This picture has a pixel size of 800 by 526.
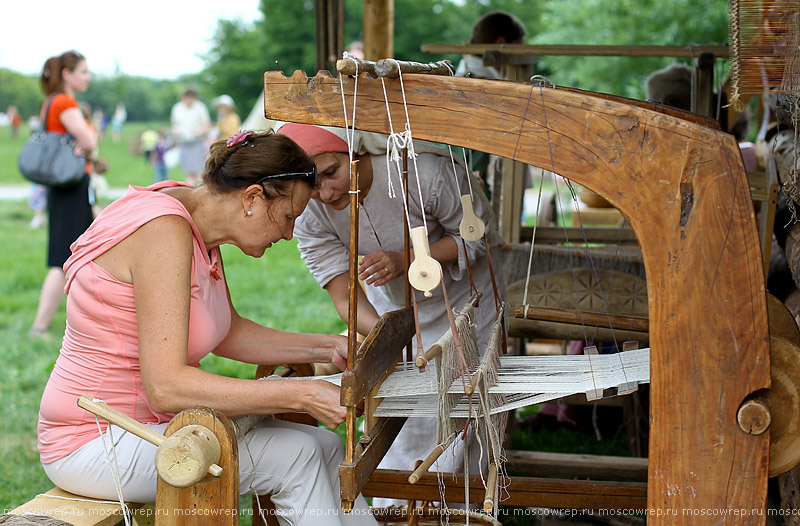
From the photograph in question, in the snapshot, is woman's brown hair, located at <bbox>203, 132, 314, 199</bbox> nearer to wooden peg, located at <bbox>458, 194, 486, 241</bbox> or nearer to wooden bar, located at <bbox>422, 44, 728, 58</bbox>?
wooden peg, located at <bbox>458, 194, 486, 241</bbox>

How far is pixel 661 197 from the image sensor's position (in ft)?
5.38

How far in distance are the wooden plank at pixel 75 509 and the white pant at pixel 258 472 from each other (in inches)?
0.9

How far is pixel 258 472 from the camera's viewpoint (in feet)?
6.82

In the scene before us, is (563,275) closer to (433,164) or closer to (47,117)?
(433,164)

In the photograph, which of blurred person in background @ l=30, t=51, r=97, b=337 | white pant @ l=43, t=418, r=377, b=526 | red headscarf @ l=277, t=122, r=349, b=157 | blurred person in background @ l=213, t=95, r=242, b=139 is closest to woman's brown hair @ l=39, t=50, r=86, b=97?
blurred person in background @ l=30, t=51, r=97, b=337

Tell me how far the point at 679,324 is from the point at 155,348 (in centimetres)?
115

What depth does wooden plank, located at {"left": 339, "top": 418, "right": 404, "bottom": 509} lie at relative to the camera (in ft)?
5.62

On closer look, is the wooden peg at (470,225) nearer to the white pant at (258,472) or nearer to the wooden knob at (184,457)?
the white pant at (258,472)

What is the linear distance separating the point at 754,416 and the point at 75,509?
5.13 ft

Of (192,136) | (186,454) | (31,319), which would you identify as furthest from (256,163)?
(192,136)

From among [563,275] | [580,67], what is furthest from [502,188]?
[580,67]

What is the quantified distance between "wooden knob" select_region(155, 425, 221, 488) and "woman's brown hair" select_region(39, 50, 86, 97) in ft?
13.0

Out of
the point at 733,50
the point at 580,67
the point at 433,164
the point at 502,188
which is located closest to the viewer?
the point at 733,50

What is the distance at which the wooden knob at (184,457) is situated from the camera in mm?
1689
